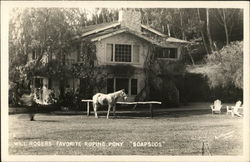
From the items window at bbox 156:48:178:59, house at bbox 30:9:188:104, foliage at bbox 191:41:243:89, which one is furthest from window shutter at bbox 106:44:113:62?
foliage at bbox 191:41:243:89

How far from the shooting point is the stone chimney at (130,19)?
603cm

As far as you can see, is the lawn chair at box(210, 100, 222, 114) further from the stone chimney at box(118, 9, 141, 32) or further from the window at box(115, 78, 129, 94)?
the stone chimney at box(118, 9, 141, 32)

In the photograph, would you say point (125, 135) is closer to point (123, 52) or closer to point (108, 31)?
point (123, 52)

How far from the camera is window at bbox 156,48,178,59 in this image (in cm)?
616

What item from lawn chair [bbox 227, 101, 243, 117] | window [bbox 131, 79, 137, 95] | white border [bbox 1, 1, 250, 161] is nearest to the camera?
white border [bbox 1, 1, 250, 161]

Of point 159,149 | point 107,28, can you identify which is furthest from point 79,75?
point 159,149

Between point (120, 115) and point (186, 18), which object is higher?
point (186, 18)

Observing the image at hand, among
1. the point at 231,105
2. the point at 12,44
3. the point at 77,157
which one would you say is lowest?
the point at 77,157

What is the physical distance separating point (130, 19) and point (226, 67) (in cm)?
81

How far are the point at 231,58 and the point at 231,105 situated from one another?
35cm

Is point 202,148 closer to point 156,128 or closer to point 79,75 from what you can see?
point 156,128

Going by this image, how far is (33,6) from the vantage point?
5.99m

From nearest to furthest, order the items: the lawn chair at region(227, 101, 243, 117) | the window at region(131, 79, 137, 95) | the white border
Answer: the white border, the lawn chair at region(227, 101, 243, 117), the window at region(131, 79, 137, 95)

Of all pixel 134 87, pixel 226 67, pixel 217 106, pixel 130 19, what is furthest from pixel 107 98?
pixel 226 67
